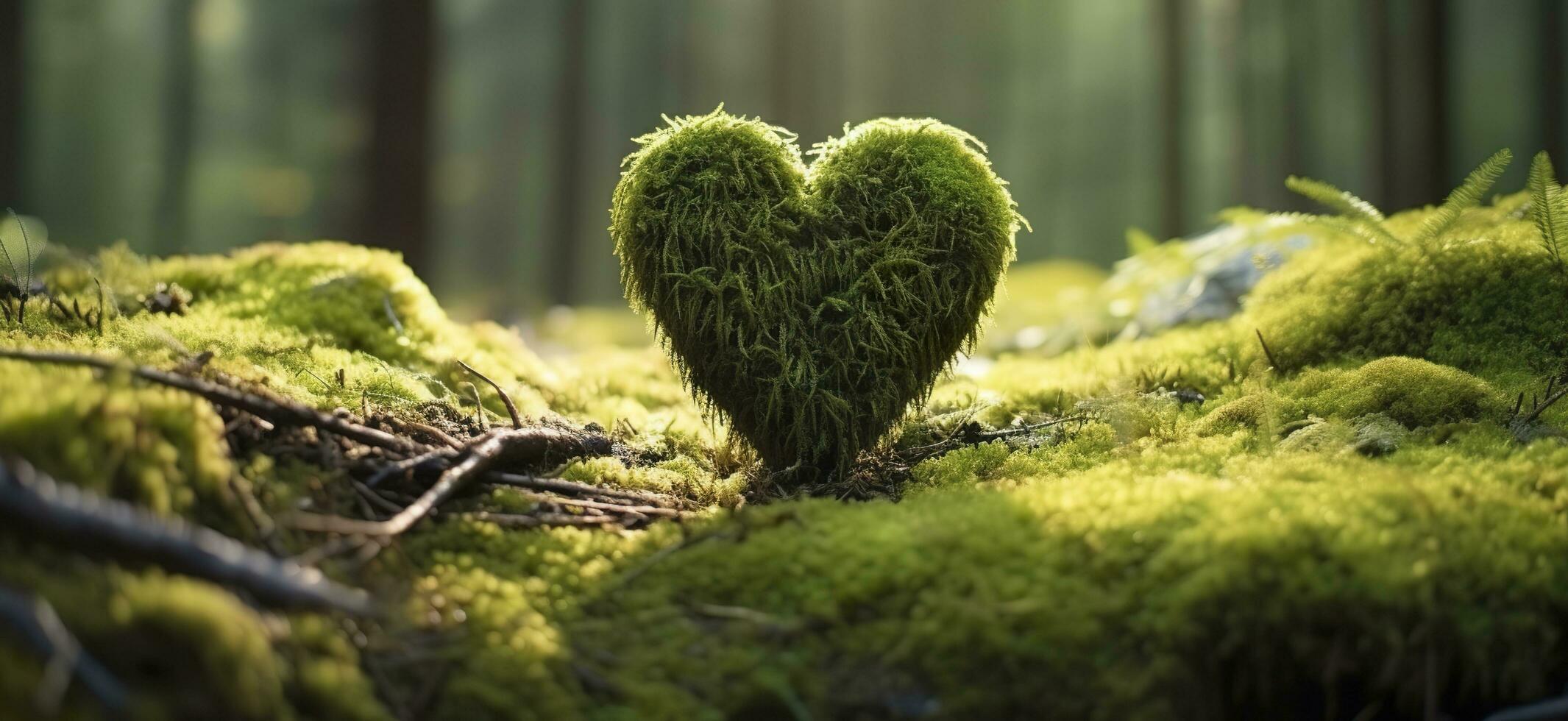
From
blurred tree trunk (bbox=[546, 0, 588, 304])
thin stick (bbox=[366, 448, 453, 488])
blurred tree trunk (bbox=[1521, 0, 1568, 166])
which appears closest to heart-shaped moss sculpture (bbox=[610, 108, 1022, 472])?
thin stick (bbox=[366, 448, 453, 488])

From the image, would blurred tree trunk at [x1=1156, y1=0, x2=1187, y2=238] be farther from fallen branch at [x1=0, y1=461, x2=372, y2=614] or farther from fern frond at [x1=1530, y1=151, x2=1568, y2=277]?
fallen branch at [x1=0, y1=461, x2=372, y2=614]

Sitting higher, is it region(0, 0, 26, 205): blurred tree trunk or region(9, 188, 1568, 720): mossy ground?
region(0, 0, 26, 205): blurred tree trunk

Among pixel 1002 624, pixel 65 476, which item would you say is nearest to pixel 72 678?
pixel 65 476

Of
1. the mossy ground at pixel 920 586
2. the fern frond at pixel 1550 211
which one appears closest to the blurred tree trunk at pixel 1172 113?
the fern frond at pixel 1550 211

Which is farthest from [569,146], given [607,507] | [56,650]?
[56,650]

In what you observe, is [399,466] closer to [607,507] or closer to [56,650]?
[607,507]

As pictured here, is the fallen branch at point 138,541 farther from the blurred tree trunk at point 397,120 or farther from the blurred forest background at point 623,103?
the blurred forest background at point 623,103
